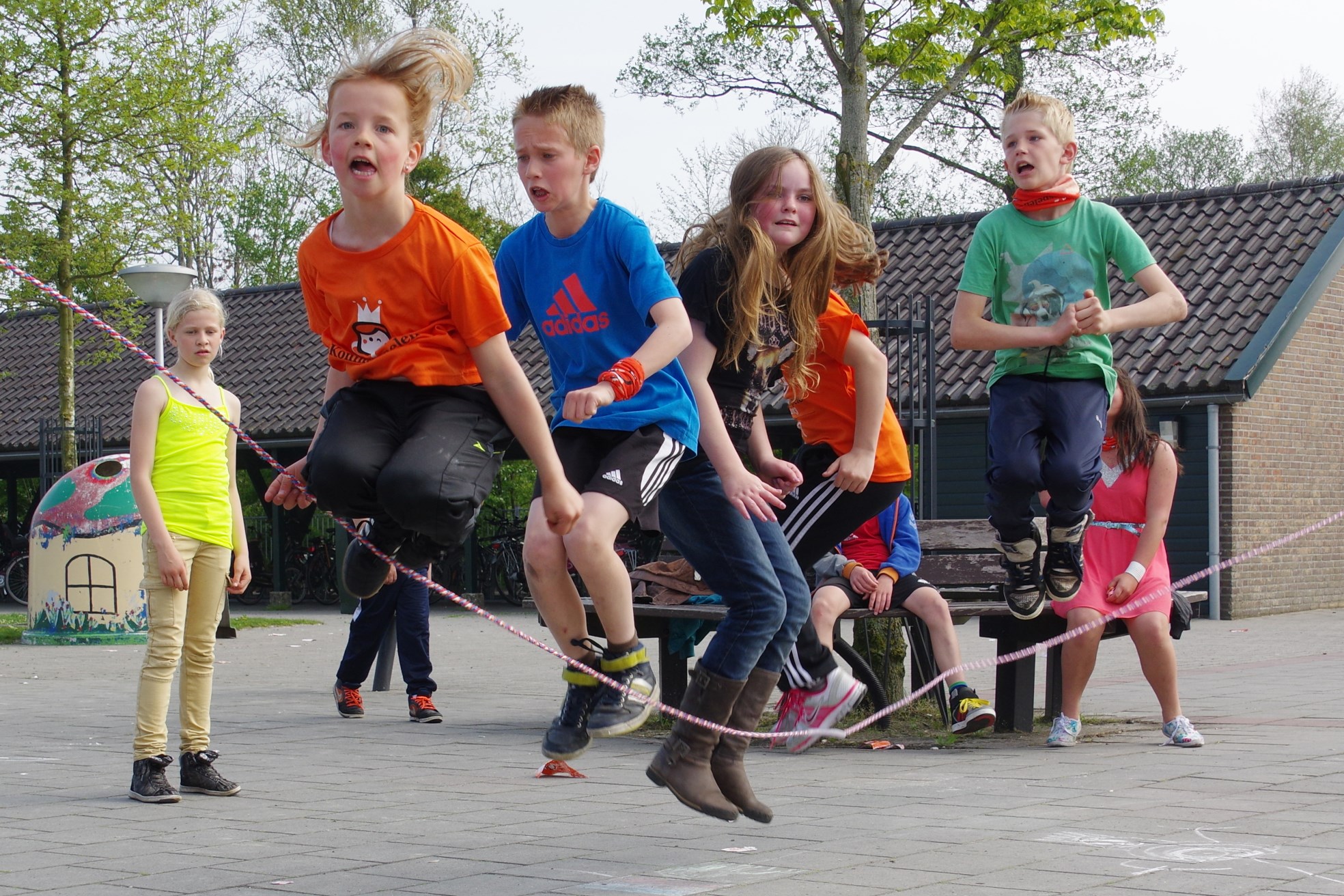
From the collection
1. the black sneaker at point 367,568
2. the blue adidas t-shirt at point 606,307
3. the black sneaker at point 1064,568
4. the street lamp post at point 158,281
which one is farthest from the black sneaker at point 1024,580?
the street lamp post at point 158,281

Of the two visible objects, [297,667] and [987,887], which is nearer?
[987,887]

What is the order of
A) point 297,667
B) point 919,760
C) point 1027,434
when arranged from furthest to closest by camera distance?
1. point 297,667
2. point 919,760
3. point 1027,434

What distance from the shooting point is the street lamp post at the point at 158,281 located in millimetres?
15242

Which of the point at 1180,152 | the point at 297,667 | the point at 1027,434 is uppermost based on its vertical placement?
the point at 1180,152

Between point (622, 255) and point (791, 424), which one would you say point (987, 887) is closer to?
point (622, 255)

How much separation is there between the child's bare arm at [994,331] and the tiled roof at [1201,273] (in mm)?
12733

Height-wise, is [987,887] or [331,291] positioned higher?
[331,291]

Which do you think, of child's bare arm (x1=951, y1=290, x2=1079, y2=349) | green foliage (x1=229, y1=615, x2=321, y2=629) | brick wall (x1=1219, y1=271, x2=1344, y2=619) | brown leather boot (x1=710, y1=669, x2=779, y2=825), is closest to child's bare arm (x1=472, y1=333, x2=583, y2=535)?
brown leather boot (x1=710, y1=669, x2=779, y2=825)

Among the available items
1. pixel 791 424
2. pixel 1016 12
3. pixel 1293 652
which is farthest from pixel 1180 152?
pixel 1016 12

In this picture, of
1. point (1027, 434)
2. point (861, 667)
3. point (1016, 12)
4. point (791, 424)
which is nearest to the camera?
point (1027, 434)

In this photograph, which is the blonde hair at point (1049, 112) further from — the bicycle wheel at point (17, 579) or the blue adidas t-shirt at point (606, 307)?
the bicycle wheel at point (17, 579)

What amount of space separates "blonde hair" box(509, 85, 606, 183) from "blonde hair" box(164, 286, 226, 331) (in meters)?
2.46

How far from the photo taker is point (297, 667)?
1388 centimetres

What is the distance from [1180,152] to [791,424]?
1195 inches
